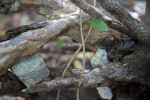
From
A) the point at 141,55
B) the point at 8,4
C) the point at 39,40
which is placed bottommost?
the point at 141,55

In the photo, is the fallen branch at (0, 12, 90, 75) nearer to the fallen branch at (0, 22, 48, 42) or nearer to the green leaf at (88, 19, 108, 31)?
the fallen branch at (0, 22, 48, 42)

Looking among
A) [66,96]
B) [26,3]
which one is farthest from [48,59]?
[26,3]

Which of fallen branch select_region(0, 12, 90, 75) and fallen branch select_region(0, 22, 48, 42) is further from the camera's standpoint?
fallen branch select_region(0, 22, 48, 42)

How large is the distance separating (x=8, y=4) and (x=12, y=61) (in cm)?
49

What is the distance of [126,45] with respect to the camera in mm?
1404

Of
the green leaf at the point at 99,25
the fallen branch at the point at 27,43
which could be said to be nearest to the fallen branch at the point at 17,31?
the fallen branch at the point at 27,43

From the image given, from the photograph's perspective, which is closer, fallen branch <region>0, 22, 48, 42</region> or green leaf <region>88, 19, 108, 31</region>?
green leaf <region>88, 19, 108, 31</region>

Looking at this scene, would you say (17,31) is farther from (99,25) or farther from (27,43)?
(99,25)

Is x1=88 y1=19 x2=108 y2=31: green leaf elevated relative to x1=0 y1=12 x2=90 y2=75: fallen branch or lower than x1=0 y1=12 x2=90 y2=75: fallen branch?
elevated

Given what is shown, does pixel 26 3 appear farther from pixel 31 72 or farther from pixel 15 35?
pixel 31 72

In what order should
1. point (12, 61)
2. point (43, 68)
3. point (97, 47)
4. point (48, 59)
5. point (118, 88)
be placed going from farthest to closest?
point (48, 59) < point (118, 88) < point (97, 47) < point (43, 68) < point (12, 61)

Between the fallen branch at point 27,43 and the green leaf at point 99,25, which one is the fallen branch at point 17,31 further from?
the green leaf at point 99,25

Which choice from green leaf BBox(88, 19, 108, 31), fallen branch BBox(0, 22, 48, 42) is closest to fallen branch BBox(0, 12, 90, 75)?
fallen branch BBox(0, 22, 48, 42)

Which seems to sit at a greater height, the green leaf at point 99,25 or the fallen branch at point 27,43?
the green leaf at point 99,25
